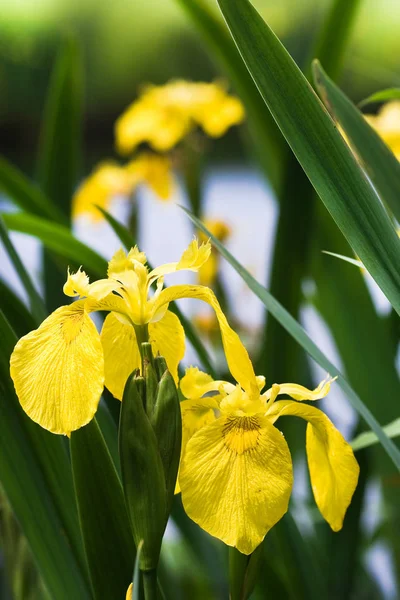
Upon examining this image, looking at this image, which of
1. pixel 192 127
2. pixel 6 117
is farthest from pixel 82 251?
pixel 6 117

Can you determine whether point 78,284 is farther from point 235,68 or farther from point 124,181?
point 124,181

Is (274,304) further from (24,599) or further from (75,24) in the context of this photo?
(75,24)

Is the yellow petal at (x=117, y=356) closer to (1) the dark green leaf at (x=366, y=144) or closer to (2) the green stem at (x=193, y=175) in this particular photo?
(1) the dark green leaf at (x=366, y=144)

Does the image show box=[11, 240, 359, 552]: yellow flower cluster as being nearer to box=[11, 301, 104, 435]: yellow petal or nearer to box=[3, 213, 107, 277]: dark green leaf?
box=[11, 301, 104, 435]: yellow petal

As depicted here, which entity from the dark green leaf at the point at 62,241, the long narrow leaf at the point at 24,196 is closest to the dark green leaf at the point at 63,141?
the long narrow leaf at the point at 24,196

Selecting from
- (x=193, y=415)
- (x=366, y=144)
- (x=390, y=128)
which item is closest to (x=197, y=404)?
(x=193, y=415)

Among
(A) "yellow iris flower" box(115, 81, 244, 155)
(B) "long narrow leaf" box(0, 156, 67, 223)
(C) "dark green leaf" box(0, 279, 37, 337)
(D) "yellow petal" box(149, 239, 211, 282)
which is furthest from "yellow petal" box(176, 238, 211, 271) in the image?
(A) "yellow iris flower" box(115, 81, 244, 155)
